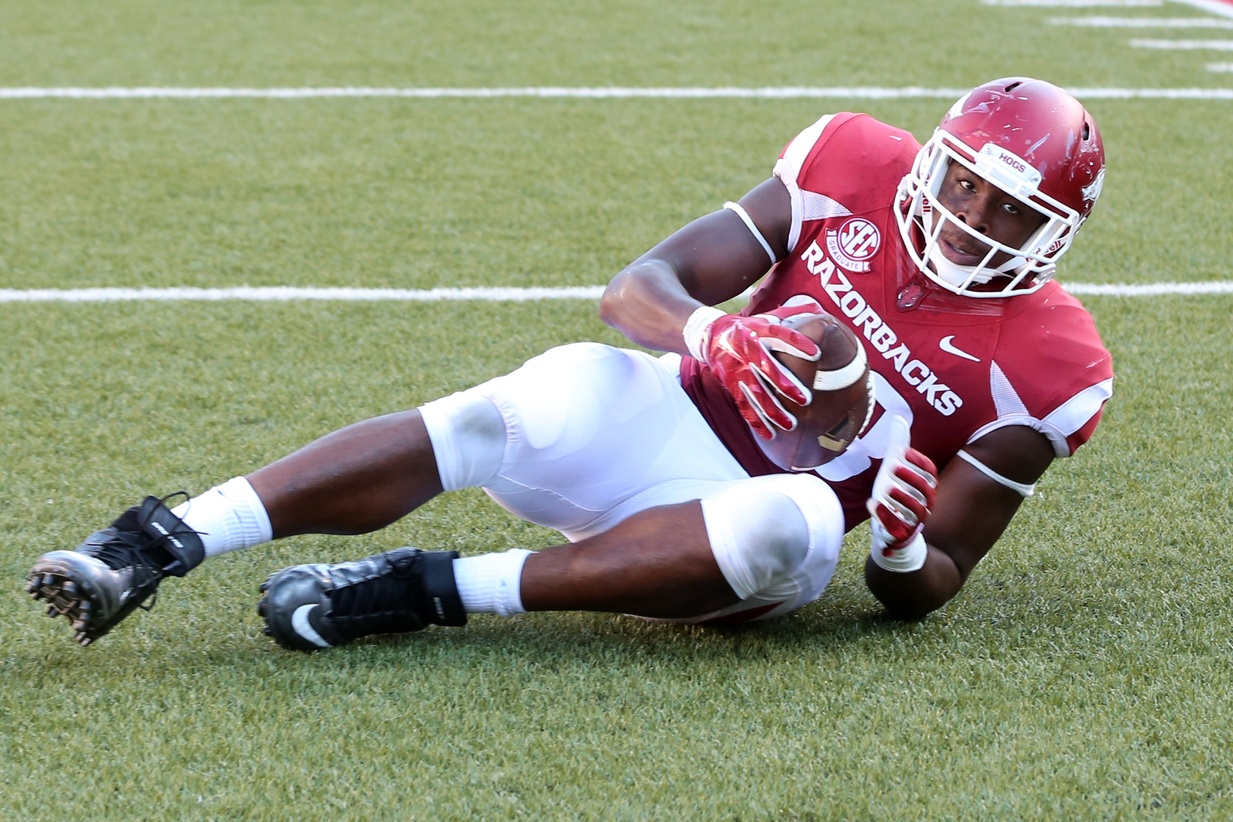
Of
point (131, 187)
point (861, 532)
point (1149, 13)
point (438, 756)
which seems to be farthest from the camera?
point (1149, 13)

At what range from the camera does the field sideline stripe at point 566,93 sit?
19.2ft

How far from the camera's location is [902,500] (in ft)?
7.09

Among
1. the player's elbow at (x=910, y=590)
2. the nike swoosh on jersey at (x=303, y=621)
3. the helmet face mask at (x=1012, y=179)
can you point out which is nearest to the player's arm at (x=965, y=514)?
the player's elbow at (x=910, y=590)

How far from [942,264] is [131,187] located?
3.24 meters

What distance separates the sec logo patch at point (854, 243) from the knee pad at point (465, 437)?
2.07 feet

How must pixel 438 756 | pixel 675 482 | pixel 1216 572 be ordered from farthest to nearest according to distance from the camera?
pixel 1216 572 → pixel 675 482 → pixel 438 756

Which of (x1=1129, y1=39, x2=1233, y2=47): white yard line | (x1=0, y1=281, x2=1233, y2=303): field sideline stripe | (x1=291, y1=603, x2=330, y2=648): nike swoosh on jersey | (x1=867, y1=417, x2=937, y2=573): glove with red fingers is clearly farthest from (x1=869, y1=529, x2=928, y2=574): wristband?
(x1=1129, y1=39, x2=1233, y2=47): white yard line

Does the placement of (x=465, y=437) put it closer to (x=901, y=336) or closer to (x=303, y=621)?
(x=303, y=621)

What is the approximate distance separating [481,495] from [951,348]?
1037mm

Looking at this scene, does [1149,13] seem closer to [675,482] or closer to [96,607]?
[675,482]

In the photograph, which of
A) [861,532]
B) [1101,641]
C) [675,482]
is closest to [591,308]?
[861,532]

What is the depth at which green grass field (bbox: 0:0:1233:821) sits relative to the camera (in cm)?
200

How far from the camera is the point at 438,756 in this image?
2.02 m

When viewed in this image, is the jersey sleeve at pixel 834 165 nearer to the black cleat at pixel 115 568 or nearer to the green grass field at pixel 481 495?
the green grass field at pixel 481 495
